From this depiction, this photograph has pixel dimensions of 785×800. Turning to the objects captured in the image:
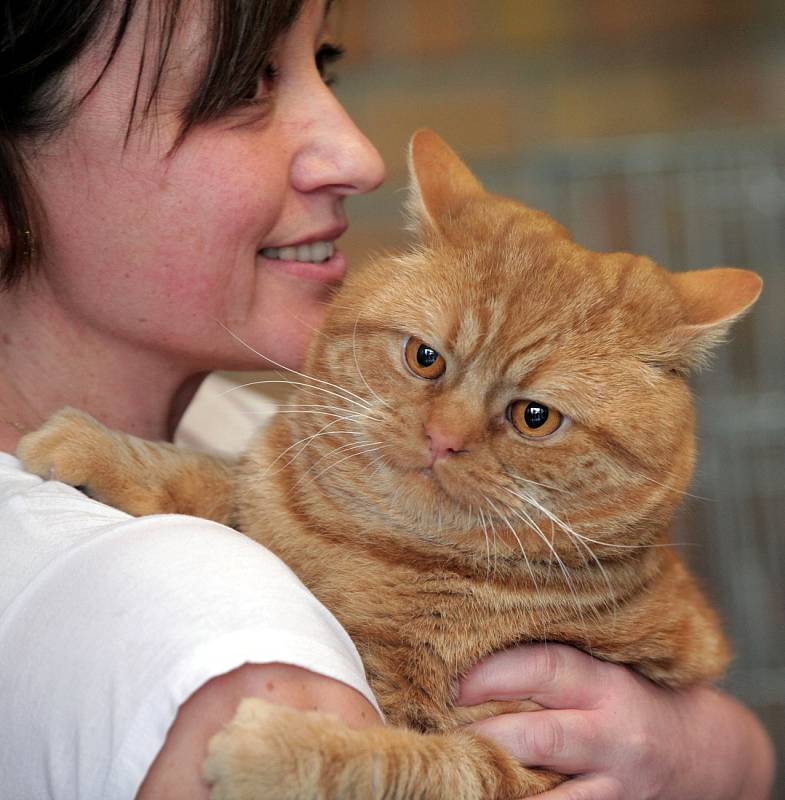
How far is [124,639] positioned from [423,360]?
0.61 m

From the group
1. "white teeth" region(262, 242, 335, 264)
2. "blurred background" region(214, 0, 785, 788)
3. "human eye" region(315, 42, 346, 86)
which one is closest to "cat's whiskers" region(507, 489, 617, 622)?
"white teeth" region(262, 242, 335, 264)

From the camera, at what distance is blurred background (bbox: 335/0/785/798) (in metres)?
2.84

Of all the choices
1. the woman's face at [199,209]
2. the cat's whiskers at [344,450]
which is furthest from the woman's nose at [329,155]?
the cat's whiskers at [344,450]

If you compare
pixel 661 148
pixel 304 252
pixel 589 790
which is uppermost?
pixel 661 148

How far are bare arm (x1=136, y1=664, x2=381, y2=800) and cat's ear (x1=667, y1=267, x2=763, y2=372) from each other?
0.73 metres

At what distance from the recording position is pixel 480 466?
4.32ft

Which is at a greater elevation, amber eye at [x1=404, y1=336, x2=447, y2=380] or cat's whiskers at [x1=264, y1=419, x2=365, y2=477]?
amber eye at [x1=404, y1=336, x2=447, y2=380]

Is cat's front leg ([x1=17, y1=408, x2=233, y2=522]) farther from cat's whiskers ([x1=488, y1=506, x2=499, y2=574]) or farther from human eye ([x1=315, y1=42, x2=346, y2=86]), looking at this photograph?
human eye ([x1=315, y1=42, x2=346, y2=86])

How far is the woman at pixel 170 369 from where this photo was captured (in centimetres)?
94

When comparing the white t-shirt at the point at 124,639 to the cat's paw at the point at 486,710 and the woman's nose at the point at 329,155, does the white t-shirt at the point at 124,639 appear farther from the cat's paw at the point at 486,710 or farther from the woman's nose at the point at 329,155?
the woman's nose at the point at 329,155

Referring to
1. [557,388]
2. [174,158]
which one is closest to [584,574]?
[557,388]

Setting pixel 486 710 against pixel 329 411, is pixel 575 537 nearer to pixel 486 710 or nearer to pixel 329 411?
pixel 486 710

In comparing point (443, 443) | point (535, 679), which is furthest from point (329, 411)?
point (535, 679)

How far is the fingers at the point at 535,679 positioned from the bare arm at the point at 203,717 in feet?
1.14
